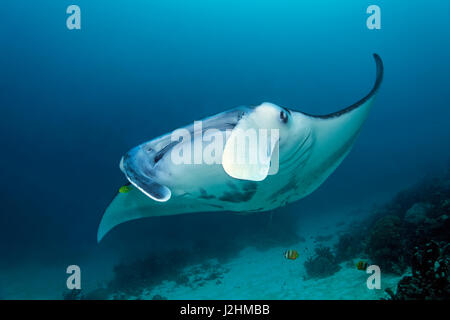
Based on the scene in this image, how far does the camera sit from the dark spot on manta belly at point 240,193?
274 centimetres

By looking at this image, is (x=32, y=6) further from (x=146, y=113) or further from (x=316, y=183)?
(x=316, y=183)

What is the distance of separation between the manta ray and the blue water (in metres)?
13.4

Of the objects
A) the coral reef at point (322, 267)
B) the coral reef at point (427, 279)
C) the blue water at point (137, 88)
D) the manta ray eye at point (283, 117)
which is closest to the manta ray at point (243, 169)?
the manta ray eye at point (283, 117)

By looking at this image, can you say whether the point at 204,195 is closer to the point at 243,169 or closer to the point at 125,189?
the point at 125,189

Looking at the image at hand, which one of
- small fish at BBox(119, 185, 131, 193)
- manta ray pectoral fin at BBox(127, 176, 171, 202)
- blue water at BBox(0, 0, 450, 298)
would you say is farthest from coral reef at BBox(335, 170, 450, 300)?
blue water at BBox(0, 0, 450, 298)

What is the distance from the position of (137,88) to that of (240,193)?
40.4m

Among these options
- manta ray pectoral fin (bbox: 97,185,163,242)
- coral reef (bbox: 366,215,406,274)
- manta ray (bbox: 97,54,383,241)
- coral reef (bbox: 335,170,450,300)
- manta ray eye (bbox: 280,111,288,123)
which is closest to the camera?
manta ray (bbox: 97,54,383,241)

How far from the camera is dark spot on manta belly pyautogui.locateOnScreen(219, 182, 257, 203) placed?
9.00ft

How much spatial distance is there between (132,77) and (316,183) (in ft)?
131

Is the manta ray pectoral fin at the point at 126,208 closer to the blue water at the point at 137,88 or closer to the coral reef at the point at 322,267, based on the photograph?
the coral reef at the point at 322,267

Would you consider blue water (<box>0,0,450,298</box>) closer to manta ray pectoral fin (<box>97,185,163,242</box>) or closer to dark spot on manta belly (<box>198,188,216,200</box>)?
manta ray pectoral fin (<box>97,185,163,242</box>)

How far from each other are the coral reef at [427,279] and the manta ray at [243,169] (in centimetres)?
188

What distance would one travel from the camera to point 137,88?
38.5 m
